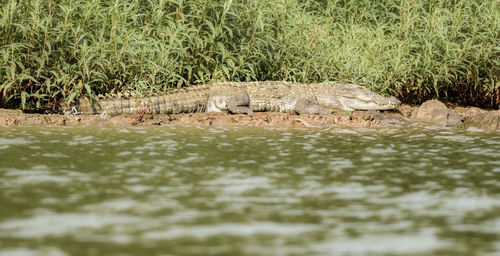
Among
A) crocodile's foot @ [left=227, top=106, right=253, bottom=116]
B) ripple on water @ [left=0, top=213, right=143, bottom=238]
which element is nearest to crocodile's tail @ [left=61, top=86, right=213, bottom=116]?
crocodile's foot @ [left=227, top=106, right=253, bottom=116]

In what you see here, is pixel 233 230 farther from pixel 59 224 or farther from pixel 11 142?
pixel 11 142

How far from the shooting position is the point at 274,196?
4.46m

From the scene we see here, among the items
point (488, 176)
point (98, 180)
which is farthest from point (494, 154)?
point (98, 180)

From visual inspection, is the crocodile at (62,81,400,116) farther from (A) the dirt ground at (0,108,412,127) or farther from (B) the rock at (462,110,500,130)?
(B) the rock at (462,110,500,130)

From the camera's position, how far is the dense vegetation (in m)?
9.21

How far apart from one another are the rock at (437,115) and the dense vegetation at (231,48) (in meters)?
0.89

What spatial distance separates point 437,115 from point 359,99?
1.37 meters

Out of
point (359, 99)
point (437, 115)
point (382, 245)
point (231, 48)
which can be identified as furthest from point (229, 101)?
point (382, 245)

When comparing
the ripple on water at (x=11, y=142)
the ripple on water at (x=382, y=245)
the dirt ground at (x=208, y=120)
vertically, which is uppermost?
the dirt ground at (x=208, y=120)

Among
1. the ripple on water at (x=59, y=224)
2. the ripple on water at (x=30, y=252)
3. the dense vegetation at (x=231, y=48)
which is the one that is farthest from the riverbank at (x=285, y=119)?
the ripple on water at (x=30, y=252)

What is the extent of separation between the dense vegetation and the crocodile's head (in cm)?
68

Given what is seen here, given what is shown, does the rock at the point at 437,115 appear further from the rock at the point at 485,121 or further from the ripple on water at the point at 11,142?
the ripple on water at the point at 11,142

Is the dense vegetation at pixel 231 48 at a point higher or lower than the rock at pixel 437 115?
higher

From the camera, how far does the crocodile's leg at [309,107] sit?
10622mm
